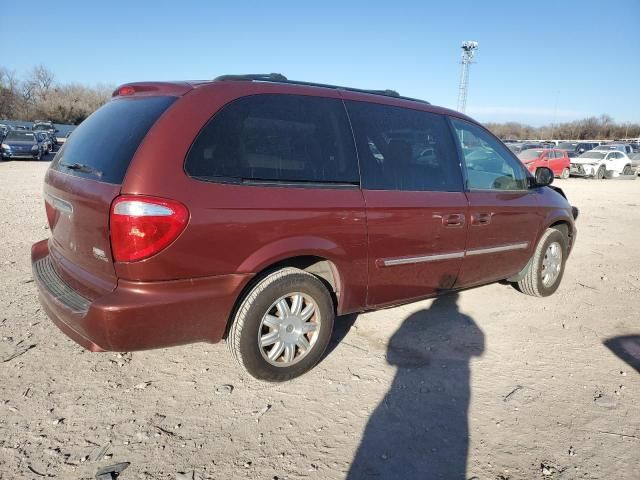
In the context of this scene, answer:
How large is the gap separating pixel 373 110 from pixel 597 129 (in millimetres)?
95653

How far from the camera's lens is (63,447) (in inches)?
92.4

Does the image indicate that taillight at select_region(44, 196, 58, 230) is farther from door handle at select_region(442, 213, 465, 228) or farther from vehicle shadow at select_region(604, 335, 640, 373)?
vehicle shadow at select_region(604, 335, 640, 373)

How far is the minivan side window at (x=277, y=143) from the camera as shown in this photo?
2.58 metres

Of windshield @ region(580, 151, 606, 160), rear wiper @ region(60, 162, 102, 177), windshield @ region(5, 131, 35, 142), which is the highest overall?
windshield @ region(580, 151, 606, 160)

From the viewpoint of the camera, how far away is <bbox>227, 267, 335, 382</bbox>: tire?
9.19 ft

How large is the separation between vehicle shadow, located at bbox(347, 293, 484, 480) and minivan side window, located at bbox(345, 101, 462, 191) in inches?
49.9

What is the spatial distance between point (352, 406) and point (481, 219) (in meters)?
2.03

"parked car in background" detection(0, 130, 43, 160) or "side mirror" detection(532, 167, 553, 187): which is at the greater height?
"parked car in background" detection(0, 130, 43, 160)

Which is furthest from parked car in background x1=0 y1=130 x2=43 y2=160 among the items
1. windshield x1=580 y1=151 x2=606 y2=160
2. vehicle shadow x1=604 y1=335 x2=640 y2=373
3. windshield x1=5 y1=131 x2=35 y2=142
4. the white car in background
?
windshield x1=580 y1=151 x2=606 y2=160

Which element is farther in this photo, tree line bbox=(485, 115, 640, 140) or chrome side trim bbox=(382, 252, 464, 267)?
tree line bbox=(485, 115, 640, 140)

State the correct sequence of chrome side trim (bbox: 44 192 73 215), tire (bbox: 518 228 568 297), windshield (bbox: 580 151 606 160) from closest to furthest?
chrome side trim (bbox: 44 192 73 215)
tire (bbox: 518 228 568 297)
windshield (bbox: 580 151 606 160)

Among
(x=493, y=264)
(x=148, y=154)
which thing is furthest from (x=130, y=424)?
(x=493, y=264)

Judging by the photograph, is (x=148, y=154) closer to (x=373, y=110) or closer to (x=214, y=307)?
(x=214, y=307)

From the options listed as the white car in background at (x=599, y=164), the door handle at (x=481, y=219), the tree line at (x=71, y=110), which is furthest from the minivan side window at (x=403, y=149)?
the tree line at (x=71, y=110)
